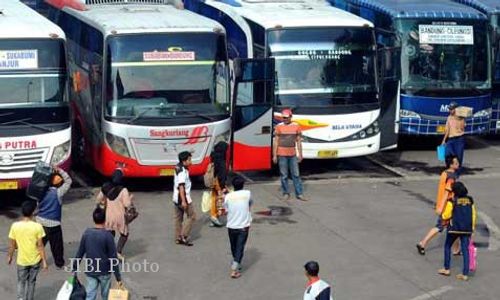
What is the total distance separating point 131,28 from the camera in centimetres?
1853

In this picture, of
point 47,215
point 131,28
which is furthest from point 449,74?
point 47,215

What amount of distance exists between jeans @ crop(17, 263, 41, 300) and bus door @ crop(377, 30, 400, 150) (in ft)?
32.9

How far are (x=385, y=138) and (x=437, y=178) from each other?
1.32 meters

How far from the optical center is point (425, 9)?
2328 cm

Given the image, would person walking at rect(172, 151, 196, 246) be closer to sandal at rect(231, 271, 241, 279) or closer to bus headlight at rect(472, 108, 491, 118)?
sandal at rect(231, 271, 241, 279)

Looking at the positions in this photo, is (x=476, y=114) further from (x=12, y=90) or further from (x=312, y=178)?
(x=12, y=90)

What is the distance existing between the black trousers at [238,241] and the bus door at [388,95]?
765 centimetres

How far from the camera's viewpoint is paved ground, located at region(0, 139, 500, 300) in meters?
14.2

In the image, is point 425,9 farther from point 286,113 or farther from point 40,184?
point 40,184

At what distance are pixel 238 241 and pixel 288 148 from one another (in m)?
4.49

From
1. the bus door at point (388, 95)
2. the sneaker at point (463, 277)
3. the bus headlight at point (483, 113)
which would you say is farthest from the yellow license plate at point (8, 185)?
the bus headlight at point (483, 113)

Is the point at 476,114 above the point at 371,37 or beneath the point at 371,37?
beneath

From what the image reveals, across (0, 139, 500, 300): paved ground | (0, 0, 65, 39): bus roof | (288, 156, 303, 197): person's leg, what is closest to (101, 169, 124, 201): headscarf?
(0, 139, 500, 300): paved ground

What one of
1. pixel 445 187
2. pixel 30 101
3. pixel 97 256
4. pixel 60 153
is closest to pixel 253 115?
pixel 60 153
